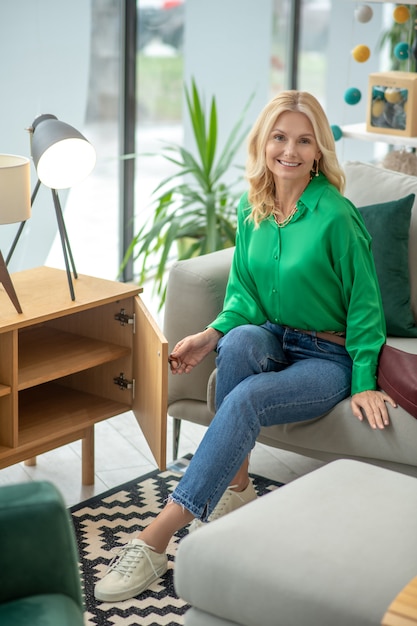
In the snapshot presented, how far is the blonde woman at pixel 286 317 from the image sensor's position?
2199 mm

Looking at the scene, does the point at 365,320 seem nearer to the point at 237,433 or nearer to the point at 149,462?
the point at 237,433

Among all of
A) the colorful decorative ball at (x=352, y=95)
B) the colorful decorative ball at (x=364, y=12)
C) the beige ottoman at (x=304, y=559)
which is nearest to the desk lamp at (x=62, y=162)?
the beige ottoman at (x=304, y=559)

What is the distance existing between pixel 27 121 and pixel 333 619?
250 cm

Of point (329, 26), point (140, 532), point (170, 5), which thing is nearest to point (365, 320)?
point (140, 532)

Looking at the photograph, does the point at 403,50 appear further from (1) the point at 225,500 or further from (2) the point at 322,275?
(1) the point at 225,500

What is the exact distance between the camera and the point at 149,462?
9.31ft

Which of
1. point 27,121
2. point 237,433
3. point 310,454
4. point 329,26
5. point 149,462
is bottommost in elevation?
point 149,462

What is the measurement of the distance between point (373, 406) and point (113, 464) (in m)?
0.90

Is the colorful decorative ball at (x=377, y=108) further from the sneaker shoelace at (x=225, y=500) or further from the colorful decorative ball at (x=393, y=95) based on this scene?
the sneaker shoelace at (x=225, y=500)

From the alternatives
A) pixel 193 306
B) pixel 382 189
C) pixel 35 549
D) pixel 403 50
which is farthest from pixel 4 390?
pixel 403 50

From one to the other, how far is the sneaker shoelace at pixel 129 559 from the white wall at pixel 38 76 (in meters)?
1.60

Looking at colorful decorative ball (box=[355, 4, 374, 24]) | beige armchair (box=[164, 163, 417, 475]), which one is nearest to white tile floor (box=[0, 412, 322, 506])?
beige armchair (box=[164, 163, 417, 475])

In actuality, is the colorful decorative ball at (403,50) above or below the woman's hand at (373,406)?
above

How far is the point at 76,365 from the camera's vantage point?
2449mm
